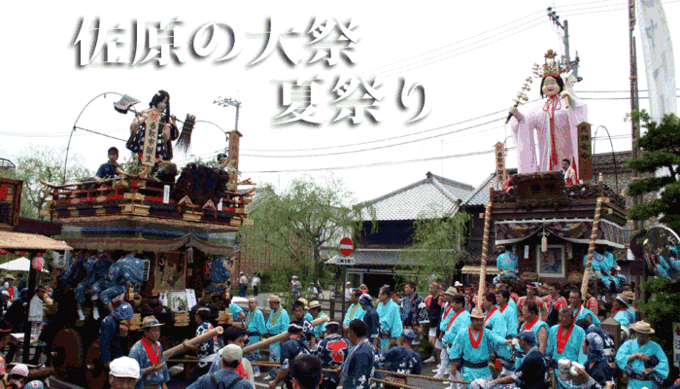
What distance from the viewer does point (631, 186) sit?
30.8 ft

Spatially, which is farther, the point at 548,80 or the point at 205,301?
the point at 548,80

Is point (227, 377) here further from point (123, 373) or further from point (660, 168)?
point (660, 168)

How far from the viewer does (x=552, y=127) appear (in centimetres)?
1659

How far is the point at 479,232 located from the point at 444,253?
4.87 meters

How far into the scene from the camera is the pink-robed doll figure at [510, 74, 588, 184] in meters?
16.3

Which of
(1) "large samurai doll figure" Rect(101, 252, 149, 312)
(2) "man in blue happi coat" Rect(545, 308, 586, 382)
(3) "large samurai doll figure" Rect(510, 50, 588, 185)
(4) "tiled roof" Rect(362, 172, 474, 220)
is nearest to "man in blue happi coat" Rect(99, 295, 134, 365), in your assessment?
(1) "large samurai doll figure" Rect(101, 252, 149, 312)

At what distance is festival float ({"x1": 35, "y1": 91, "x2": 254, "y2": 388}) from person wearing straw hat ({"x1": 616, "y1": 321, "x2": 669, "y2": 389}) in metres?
7.23

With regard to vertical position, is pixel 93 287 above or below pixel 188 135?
below

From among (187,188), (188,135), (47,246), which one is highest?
(188,135)

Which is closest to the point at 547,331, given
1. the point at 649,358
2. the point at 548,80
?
the point at 649,358

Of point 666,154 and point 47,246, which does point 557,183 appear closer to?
point 666,154

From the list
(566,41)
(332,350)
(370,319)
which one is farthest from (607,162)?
(332,350)

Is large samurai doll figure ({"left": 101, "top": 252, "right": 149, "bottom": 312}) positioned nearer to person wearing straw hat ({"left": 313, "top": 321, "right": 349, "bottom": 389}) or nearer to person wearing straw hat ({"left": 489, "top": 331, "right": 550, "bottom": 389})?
person wearing straw hat ({"left": 313, "top": 321, "right": 349, "bottom": 389})

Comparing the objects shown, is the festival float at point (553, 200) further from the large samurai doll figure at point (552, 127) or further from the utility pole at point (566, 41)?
the utility pole at point (566, 41)
